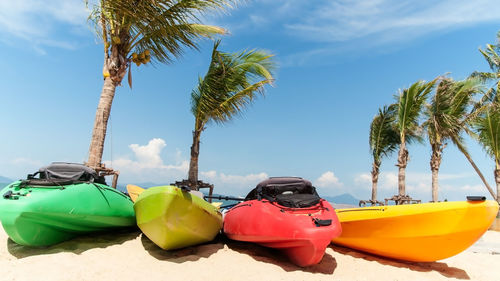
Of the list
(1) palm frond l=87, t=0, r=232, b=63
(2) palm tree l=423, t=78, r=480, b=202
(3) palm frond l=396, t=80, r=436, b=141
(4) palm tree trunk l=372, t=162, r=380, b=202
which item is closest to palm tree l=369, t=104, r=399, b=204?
(4) palm tree trunk l=372, t=162, r=380, b=202

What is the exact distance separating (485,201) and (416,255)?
1.57 m

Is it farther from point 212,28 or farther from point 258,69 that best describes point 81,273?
point 258,69

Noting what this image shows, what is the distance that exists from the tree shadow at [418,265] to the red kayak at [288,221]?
5.02 feet

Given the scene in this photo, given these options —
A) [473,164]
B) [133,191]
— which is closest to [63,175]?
[133,191]

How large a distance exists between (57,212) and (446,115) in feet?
53.5

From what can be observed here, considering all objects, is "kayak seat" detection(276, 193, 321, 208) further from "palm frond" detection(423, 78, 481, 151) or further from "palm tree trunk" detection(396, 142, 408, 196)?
"palm frond" detection(423, 78, 481, 151)

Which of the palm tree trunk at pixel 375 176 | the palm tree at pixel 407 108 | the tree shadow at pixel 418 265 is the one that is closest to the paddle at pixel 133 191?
the tree shadow at pixel 418 265

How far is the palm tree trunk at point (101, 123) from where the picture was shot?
7752 millimetres

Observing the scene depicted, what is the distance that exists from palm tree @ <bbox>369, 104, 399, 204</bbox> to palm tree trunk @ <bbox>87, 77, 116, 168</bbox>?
50.4ft

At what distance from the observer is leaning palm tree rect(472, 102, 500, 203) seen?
14633 millimetres

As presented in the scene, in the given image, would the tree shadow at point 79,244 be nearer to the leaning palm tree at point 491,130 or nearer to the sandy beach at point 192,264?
the sandy beach at point 192,264

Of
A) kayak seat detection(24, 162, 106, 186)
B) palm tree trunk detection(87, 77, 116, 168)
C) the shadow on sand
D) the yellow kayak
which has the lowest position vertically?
the shadow on sand

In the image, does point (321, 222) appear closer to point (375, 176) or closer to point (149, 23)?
point (149, 23)

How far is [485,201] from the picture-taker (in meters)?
5.36
